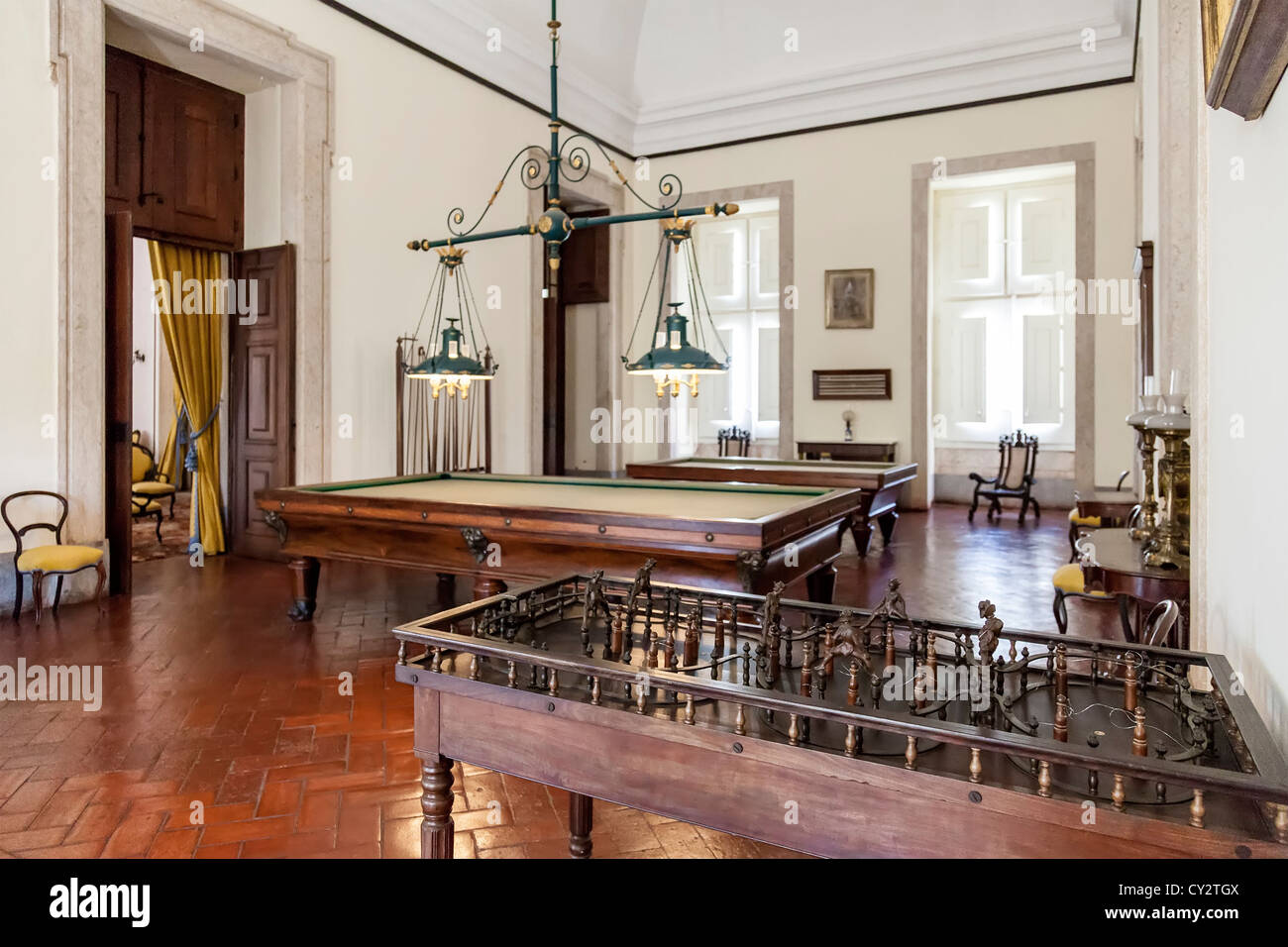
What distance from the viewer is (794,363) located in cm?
1185

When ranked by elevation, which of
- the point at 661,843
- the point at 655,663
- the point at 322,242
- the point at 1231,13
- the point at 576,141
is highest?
the point at 576,141

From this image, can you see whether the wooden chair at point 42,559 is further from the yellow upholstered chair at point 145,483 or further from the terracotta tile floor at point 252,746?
the yellow upholstered chair at point 145,483

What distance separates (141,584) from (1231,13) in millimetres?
6814

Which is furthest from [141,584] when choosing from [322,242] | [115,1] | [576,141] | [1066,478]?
[1066,478]

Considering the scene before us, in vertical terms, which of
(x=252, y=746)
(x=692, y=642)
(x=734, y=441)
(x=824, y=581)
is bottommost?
(x=252, y=746)

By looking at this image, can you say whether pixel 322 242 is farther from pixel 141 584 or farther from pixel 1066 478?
pixel 1066 478

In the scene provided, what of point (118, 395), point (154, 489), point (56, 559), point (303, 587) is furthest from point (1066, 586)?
point (154, 489)

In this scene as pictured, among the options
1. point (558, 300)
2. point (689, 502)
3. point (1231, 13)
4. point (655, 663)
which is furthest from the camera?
point (558, 300)

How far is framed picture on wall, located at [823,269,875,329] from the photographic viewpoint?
11281 millimetres

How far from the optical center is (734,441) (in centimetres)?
1316

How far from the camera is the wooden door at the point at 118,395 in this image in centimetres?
585

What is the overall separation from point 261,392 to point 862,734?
7.03 m

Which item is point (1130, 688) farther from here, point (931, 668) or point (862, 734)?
point (862, 734)

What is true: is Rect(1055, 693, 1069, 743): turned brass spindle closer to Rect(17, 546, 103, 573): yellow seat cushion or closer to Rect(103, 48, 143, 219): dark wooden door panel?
Rect(17, 546, 103, 573): yellow seat cushion
